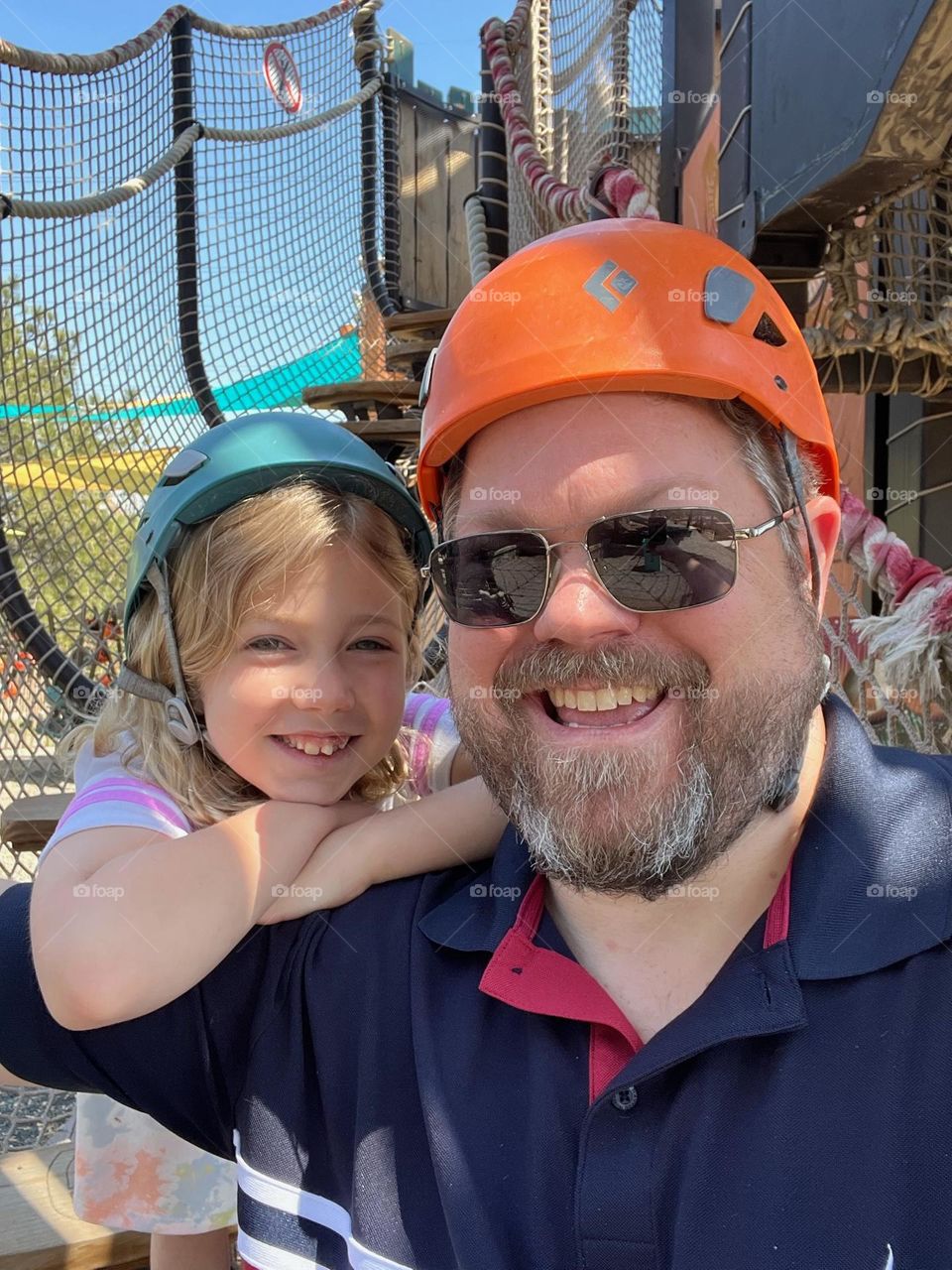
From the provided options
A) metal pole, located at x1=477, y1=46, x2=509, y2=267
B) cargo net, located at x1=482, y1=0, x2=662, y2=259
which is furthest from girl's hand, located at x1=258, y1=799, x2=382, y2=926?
metal pole, located at x1=477, y1=46, x2=509, y2=267

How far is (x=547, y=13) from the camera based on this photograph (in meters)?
5.39

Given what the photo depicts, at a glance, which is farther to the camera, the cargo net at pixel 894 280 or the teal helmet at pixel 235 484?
the cargo net at pixel 894 280

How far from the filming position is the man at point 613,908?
1.18 meters

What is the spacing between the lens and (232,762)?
195 centimetres

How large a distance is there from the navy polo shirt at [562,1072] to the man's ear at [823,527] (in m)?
0.19

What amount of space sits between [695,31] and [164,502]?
77.9 inches

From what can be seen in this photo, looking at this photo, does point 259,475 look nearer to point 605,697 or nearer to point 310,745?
point 310,745

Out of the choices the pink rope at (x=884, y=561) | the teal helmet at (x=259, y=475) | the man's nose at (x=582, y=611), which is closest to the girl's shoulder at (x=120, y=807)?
the teal helmet at (x=259, y=475)

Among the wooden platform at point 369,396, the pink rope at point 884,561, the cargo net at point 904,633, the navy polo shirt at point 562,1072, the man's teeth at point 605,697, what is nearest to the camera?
the navy polo shirt at point 562,1072

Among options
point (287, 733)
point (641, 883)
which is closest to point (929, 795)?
point (641, 883)

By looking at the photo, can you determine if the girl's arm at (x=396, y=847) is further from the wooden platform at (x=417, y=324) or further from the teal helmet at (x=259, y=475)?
the wooden platform at (x=417, y=324)

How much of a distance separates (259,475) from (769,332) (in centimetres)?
97

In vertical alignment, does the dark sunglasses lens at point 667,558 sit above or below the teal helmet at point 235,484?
above

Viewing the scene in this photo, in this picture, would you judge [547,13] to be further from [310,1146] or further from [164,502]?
[310,1146]
